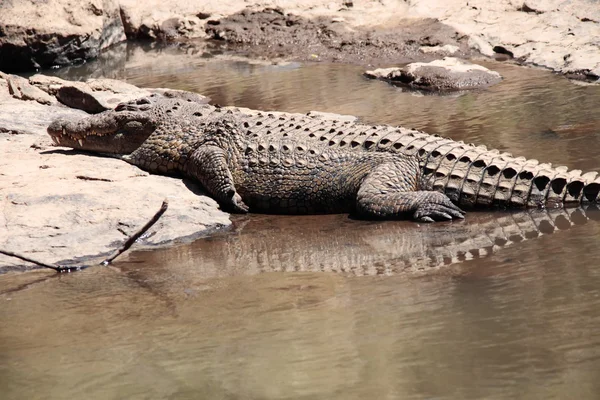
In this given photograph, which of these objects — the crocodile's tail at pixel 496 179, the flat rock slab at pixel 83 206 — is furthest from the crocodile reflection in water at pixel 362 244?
the flat rock slab at pixel 83 206

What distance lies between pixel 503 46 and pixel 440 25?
1371 mm

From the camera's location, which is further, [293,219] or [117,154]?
[117,154]

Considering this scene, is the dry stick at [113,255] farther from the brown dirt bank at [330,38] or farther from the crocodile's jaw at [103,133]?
the brown dirt bank at [330,38]

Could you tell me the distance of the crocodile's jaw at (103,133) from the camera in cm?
816

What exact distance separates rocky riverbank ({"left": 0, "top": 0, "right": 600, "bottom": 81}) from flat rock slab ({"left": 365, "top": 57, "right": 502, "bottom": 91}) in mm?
1155

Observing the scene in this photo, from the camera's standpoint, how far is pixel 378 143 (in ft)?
23.3

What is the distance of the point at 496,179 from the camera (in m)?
A: 6.69

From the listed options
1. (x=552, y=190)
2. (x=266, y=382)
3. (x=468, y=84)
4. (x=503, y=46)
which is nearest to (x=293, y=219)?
(x=552, y=190)

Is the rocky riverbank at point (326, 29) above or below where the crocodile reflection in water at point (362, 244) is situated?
above

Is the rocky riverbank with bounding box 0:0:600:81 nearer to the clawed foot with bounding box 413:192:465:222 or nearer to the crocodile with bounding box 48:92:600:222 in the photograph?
the crocodile with bounding box 48:92:600:222

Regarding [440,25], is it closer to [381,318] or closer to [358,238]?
[358,238]

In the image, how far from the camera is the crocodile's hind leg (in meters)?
6.55

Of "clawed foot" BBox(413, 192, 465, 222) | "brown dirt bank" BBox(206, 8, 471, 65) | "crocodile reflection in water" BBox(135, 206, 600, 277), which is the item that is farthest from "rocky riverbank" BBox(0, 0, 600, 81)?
"crocodile reflection in water" BBox(135, 206, 600, 277)

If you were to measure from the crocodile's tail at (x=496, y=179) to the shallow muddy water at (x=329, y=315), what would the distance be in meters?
0.24
